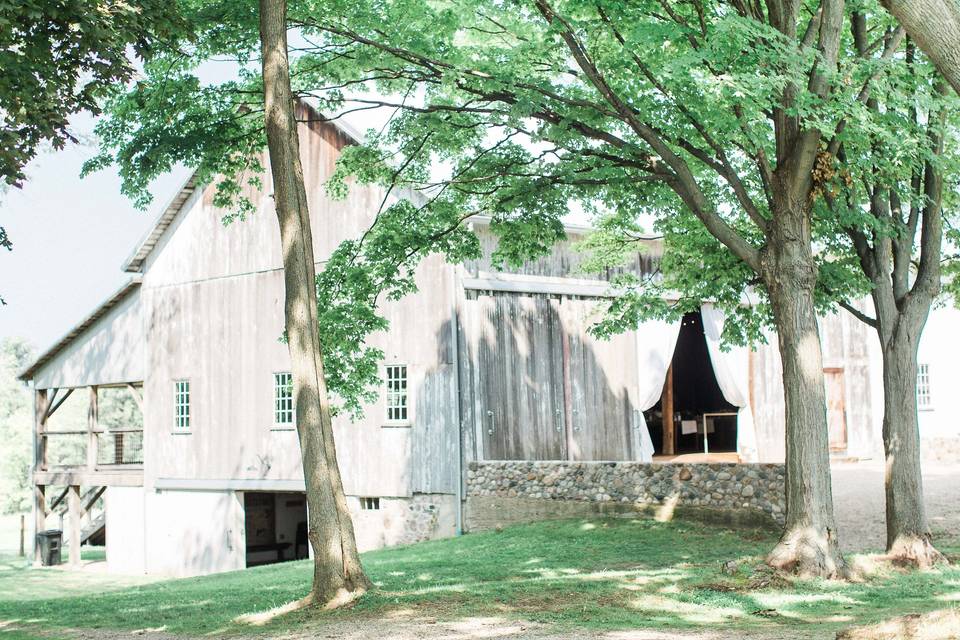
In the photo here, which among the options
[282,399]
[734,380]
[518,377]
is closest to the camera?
[518,377]

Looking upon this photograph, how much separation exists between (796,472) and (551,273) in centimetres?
970

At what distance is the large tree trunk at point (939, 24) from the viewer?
17.2ft

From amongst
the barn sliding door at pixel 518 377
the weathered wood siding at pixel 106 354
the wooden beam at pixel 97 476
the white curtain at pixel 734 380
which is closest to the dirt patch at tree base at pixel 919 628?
the barn sliding door at pixel 518 377

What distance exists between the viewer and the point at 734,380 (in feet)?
72.7

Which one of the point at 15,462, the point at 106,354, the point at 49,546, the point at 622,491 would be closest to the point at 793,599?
the point at 622,491

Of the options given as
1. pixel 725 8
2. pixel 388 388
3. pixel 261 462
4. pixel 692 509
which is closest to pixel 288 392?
pixel 261 462

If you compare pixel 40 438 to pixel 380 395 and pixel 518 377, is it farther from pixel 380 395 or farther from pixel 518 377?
pixel 518 377

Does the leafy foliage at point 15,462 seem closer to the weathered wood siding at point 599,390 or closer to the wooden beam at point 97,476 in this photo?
the wooden beam at point 97,476

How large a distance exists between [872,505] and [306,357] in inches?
412

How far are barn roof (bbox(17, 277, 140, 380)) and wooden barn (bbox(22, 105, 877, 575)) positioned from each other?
3.2 inches

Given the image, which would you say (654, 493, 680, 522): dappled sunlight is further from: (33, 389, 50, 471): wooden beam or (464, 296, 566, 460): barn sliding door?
(33, 389, 50, 471): wooden beam

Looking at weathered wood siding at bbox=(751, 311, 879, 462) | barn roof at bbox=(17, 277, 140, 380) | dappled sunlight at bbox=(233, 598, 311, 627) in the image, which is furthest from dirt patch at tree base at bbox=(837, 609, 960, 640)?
barn roof at bbox=(17, 277, 140, 380)

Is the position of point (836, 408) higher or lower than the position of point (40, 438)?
higher

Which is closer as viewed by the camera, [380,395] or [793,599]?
[793,599]
